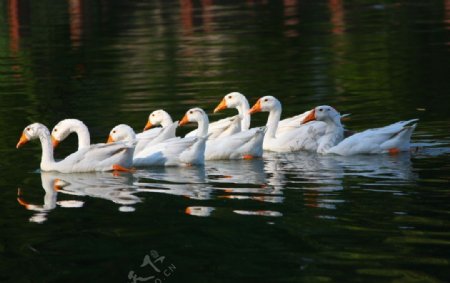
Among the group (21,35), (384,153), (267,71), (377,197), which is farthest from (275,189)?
(21,35)

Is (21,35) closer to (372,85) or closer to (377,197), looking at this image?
(372,85)

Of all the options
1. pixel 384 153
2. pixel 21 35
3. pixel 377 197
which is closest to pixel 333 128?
pixel 384 153

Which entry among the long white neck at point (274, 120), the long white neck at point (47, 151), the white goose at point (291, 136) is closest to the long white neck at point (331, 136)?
the white goose at point (291, 136)

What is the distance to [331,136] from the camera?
17.5 metres

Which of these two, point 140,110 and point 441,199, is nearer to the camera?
point 441,199

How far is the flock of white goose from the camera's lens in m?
16.1

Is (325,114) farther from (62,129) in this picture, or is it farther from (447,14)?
(447,14)

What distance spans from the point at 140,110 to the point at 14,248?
34.2 ft

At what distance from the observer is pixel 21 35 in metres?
42.3

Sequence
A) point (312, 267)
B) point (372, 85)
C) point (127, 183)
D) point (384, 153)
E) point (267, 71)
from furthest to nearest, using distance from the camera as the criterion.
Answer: point (267, 71) → point (372, 85) → point (384, 153) → point (127, 183) → point (312, 267)

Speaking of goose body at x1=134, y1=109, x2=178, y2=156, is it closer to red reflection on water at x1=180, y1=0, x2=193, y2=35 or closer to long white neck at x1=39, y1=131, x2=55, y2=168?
long white neck at x1=39, y1=131, x2=55, y2=168

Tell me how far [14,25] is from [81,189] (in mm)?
33512

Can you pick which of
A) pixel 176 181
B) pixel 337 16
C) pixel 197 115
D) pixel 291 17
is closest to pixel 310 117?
pixel 197 115

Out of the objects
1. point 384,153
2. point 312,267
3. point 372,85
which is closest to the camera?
point 312,267
